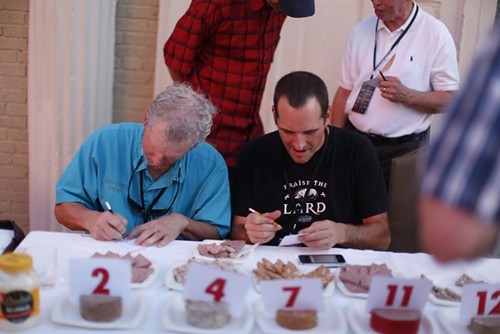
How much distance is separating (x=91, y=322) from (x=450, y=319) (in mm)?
1015

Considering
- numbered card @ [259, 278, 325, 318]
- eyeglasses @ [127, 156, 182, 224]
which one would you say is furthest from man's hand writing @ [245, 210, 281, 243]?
numbered card @ [259, 278, 325, 318]

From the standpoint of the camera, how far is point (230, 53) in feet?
10.6

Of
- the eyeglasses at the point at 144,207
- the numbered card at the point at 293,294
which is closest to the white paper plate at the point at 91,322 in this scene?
the numbered card at the point at 293,294

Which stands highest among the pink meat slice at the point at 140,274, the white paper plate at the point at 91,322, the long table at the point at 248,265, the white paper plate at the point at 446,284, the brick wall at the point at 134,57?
the brick wall at the point at 134,57

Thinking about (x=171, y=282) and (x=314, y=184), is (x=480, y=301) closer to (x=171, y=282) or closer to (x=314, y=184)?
(x=171, y=282)

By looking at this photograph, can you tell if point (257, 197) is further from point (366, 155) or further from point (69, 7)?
point (69, 7)

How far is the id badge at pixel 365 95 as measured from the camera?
333 cm

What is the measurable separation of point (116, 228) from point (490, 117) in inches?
66.9

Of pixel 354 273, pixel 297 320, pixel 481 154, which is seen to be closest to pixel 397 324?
pixel 297 320

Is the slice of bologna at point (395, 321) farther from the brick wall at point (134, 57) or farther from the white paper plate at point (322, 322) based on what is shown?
the brick wall at point (134, 57)

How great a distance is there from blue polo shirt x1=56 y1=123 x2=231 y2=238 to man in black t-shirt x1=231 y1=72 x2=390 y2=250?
0.16 metres

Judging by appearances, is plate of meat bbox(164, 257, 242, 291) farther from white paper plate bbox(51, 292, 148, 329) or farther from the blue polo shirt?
the blue polo shirt

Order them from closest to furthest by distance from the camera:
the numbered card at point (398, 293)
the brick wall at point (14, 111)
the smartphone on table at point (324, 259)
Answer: the numbered card at point (398, 293), the smartphone on table at point (324, 259), the brick wall at point (14, 111)

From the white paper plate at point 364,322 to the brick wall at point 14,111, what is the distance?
2834 millimetres
